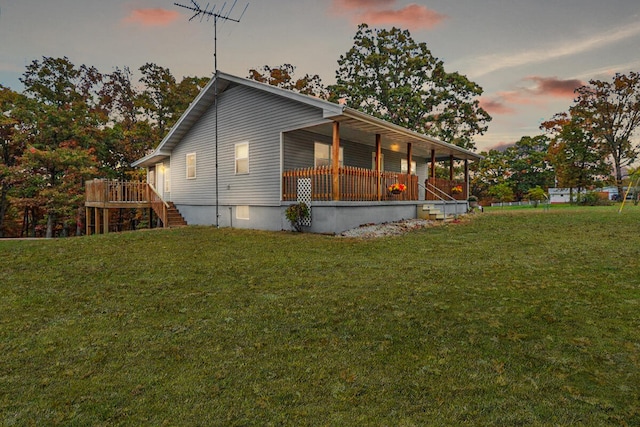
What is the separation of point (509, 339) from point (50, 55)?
34609 mm

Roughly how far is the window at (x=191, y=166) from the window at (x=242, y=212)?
13.0 ft

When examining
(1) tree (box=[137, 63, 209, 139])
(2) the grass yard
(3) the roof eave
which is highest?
(1) tree (box=[137, 63, 209, 139])

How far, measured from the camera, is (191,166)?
16.7 meters

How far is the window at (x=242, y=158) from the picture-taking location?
13.8 meters

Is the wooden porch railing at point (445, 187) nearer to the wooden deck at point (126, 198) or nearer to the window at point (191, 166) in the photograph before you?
the window at point (191, 166)

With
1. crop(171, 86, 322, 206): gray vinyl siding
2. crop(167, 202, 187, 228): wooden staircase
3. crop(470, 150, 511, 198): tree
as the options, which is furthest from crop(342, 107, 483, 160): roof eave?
crop(470, 150, 511, 198): tree

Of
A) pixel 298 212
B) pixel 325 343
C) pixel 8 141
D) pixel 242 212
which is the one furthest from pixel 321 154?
pixel 8 141

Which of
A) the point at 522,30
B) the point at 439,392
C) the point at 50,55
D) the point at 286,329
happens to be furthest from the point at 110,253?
the point at 50,55

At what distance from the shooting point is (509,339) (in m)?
2.94

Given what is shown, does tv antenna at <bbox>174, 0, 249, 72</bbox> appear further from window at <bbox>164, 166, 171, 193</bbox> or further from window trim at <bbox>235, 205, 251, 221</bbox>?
window at <bbox>164, 166, 171, 193</bbox>

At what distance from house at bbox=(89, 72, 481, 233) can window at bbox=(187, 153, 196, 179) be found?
0.25 ft

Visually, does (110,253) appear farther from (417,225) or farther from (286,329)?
(417,225)

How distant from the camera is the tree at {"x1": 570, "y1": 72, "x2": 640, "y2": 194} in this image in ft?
98.6

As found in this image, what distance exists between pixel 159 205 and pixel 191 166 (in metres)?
2.53
